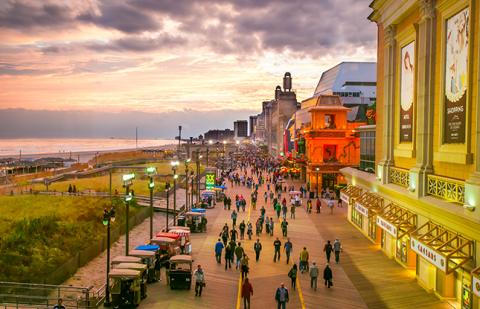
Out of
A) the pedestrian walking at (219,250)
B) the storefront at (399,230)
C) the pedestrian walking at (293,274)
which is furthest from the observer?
the pedestrian walking at (219,250)

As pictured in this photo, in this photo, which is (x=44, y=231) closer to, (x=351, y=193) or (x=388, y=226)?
(x=351, y=193)

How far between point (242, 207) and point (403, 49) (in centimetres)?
2436

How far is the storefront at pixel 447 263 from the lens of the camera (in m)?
15.9

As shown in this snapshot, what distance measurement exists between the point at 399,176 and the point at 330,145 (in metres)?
38.9

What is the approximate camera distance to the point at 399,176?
83.0ft

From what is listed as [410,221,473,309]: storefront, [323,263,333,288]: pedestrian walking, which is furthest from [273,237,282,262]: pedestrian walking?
[410,221,473,309]: storefront

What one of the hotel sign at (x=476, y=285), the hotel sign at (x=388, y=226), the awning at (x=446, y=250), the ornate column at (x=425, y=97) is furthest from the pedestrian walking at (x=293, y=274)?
the hotel sign at (x=476, y=285)

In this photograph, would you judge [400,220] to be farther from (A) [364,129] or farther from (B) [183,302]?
(A) [364,129]

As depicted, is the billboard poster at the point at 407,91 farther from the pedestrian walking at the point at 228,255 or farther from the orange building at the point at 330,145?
the orange building at the point at 330,145

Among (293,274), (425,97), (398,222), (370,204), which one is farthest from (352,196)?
(293,274)

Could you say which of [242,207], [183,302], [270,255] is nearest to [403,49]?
[270,255]

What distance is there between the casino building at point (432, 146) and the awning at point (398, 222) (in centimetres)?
5

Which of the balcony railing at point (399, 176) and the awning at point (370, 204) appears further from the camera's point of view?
the awning at point (370, 204)

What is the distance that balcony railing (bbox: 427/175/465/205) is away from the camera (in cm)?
1692
